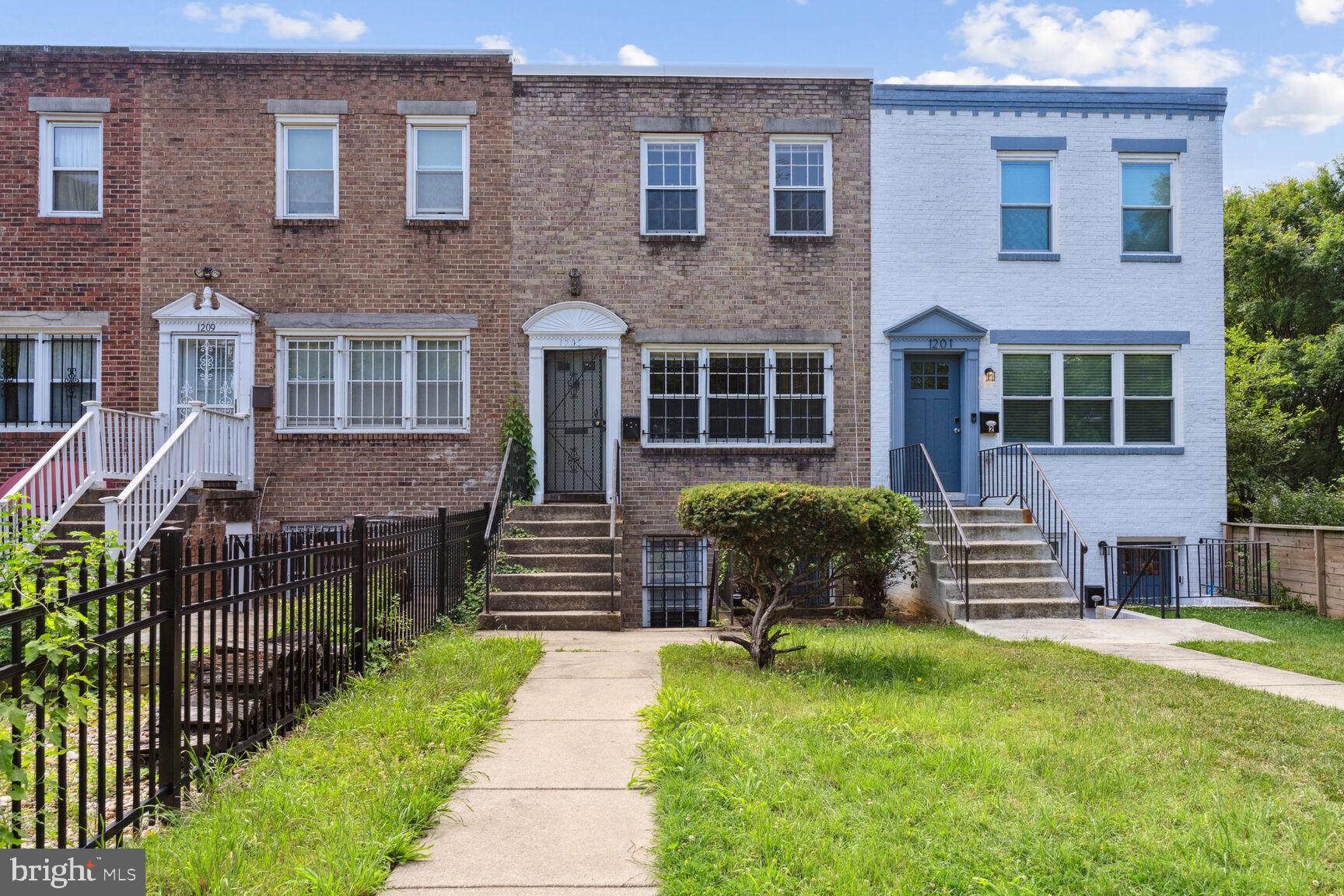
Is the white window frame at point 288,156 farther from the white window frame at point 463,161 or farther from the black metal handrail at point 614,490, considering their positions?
the black metal handrail at point 614,490

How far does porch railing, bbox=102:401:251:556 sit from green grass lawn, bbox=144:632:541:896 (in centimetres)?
543

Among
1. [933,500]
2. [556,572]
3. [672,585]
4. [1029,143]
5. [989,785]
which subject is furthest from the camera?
[1029,143]

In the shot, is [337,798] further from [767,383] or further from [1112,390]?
[1112,390]

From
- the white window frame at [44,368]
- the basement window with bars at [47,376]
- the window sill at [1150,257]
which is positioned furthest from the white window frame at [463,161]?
the window sill at [1150,257]

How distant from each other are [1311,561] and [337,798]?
13.3 m

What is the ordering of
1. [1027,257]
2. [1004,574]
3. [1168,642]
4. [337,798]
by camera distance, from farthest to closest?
[1027,257] < [1004,574] < [1168,642] < [337,798]

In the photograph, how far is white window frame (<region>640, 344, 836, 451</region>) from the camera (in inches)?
556

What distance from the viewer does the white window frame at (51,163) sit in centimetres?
1385

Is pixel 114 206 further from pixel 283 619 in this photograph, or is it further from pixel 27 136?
pixel 283 619

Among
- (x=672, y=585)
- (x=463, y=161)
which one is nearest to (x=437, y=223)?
(x=463, y=161)

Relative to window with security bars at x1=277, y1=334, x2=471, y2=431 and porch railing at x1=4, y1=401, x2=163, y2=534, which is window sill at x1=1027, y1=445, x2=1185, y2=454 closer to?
window with security bars at x1=277, y1=334, x2=471, y2=431

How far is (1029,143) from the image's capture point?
1449 centimetres

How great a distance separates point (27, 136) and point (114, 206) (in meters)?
1.67

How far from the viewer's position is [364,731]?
5.61 metres
